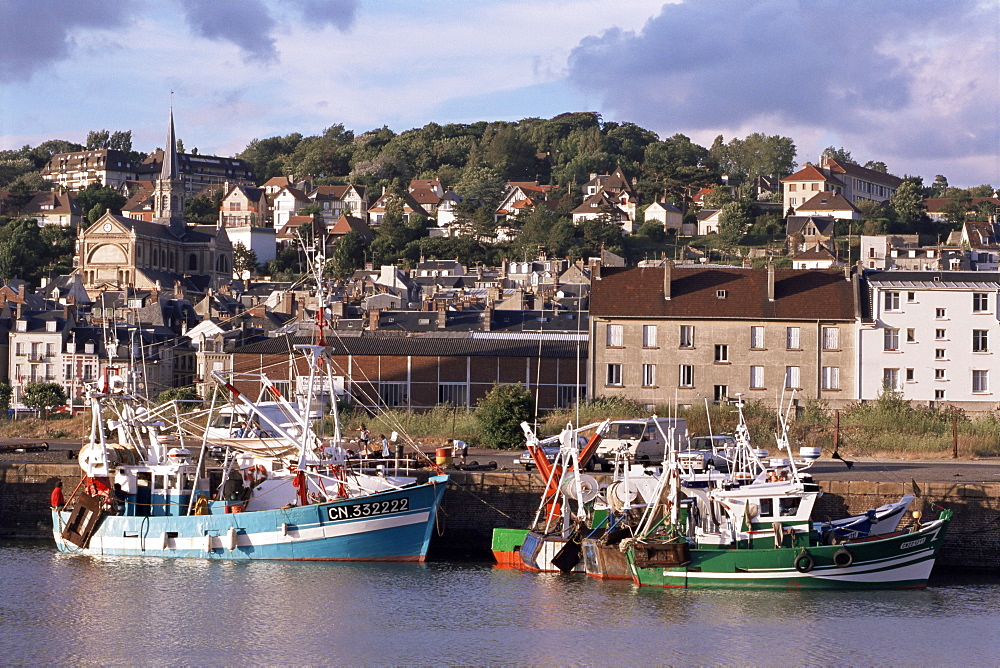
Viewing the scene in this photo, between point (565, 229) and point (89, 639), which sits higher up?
point (565, 229)

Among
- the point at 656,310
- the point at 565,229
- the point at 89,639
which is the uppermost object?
the point at 565,229

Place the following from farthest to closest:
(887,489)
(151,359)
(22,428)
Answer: (151,359) → (22,428) → (887,489)

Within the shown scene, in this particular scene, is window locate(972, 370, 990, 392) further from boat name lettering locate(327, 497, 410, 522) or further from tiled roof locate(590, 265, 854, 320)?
boat name lettering locate(327, 497, 410, 522)

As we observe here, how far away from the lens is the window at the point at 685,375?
184 feet

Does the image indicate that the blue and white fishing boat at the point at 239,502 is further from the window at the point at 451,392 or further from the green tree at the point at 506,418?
the window at the point at 451,392

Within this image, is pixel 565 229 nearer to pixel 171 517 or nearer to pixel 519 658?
pixel 171 517

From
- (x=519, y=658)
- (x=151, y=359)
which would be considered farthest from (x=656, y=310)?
(x=151, y=359)

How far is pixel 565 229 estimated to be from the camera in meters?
137

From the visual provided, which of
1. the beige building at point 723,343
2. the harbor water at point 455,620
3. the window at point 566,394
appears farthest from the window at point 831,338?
the harbor water at point 455,620

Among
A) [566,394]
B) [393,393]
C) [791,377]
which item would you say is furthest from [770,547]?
[393,393]

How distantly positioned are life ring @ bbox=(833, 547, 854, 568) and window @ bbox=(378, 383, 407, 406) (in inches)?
1210

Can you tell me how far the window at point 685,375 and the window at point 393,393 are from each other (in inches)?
479

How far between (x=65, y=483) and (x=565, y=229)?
9875 centimetres

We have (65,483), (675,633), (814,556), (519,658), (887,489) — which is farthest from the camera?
(65,483)
